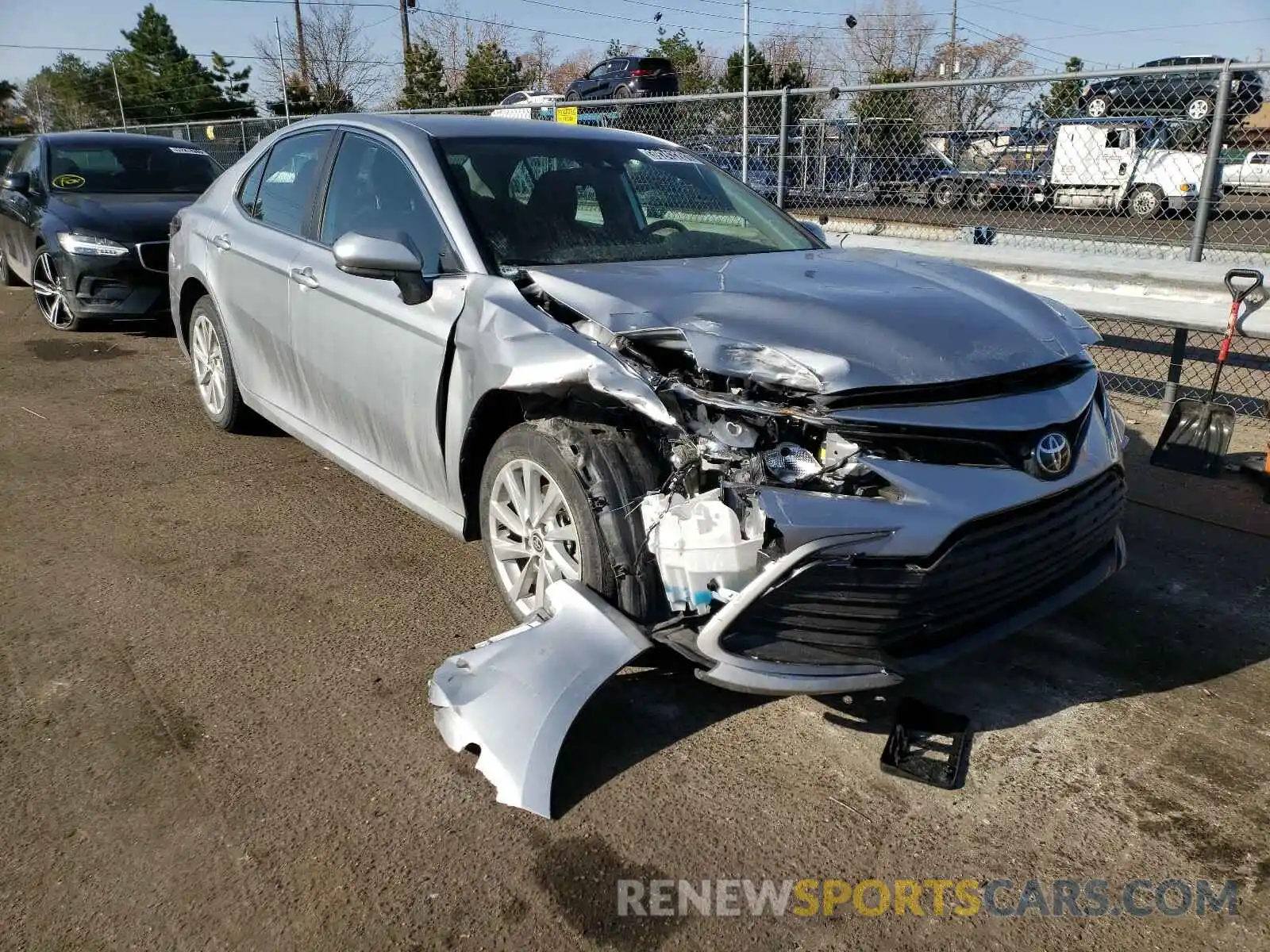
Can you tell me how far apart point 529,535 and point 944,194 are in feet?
21.0

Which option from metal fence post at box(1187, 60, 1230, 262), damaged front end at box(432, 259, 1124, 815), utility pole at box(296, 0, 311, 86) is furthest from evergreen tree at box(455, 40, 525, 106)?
damaged front end at box(432, 259, 1124, 815)

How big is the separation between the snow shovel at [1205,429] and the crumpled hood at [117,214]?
7154 millimetres

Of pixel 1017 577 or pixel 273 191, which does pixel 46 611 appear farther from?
pixel 1017 577

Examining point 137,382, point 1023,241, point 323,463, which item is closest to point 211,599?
point 323,463

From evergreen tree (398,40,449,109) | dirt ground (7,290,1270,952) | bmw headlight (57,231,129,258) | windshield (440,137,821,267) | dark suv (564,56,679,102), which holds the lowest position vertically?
dirt ground (7,290,1270,952)

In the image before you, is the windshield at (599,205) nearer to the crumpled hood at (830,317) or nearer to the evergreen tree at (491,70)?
the crumpled hood at (830,317)

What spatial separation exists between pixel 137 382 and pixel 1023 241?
663 cm

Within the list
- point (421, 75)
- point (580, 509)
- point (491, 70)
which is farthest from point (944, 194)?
point (491, 70)

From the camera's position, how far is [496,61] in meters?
38.8

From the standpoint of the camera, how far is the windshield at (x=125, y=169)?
9.03m

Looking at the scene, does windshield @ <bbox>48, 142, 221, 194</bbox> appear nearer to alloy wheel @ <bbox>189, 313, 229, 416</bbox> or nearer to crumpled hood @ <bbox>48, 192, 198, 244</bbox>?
crumpled hood @ <bbox>48, 192, 198, 244</bbox>

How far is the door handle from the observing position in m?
4.09

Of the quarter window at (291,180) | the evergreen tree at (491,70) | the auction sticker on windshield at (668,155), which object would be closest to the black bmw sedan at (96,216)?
the quarter window at (291,180)

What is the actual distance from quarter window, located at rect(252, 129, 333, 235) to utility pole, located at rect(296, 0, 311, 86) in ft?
121
